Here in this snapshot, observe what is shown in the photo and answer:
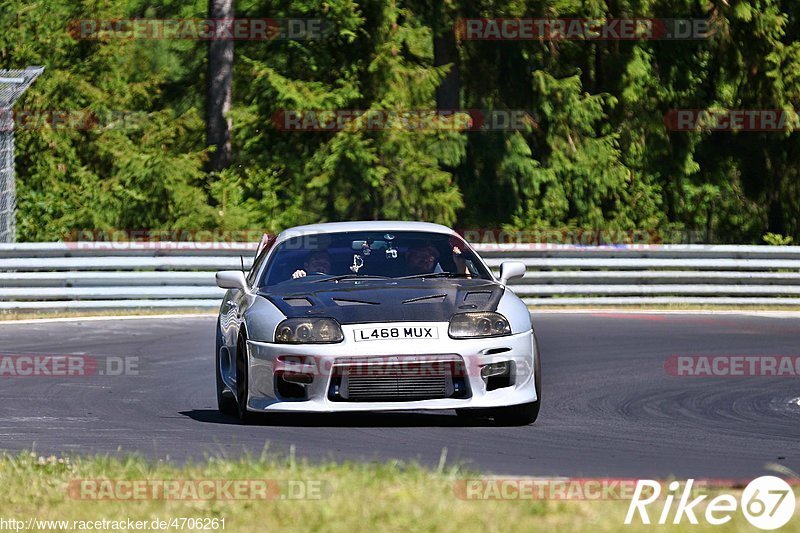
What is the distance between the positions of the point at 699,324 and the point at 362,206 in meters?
11.9

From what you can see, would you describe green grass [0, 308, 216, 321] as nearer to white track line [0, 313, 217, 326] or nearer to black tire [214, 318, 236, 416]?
white track line [0, 313, 217, 326]

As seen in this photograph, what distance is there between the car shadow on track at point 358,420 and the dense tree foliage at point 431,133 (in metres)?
17.7

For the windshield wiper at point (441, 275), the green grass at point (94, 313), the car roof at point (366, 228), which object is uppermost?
the car roof at point (366, 228)

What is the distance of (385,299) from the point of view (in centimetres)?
939

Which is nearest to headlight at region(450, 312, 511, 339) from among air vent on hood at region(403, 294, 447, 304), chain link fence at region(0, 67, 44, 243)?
air vent on hood at region(403, 294, 447, 304)

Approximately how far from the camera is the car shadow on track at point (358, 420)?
9516mm

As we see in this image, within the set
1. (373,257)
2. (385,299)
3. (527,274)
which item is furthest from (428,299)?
(527,274)

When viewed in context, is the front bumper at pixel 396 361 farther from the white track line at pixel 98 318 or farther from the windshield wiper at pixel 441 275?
the white track line at pixel 98 318

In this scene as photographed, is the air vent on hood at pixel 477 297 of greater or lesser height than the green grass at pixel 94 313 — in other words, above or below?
above

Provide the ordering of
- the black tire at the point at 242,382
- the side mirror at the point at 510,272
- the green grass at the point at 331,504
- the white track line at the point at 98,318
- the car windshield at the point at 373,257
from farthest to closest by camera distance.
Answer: the white track line at the point at 98,318
the side mirror at the point at 510,272
the car windshield at the point at 373,257
the black tire at the point at 242,382
the green grass at the point at 331,504

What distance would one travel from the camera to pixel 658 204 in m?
33.7

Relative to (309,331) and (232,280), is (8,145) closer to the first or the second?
(232,280)

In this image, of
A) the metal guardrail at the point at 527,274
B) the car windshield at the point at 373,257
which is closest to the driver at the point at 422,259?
the car windshield at the point at 373,257

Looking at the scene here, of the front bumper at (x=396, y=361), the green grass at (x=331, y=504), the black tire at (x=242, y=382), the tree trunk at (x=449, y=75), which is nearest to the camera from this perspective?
the green grass at (x=331, y=504)
